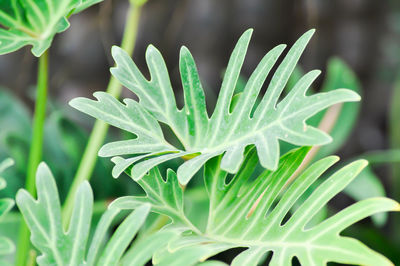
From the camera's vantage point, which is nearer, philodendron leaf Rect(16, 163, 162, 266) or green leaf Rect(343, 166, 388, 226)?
philodendron leaf Rect(16, 163, 162, 266)

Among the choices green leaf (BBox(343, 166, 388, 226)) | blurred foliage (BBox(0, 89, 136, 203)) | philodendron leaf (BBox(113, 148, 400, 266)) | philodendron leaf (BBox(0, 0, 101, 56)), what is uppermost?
philodendron leaf (BBox(0, 0, 101, 56))

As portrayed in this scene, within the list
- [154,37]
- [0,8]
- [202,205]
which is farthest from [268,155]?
[154,37]

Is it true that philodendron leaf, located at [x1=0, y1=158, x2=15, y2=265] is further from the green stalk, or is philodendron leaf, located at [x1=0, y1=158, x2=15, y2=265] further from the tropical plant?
the green stalk

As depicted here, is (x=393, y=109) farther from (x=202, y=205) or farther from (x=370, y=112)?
(x=202, y=205)

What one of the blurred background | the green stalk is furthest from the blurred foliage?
the green stalk

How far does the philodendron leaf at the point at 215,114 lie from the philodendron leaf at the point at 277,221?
4cm

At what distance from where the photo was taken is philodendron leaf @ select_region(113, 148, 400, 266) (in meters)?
0.46

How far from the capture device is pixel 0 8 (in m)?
0.70

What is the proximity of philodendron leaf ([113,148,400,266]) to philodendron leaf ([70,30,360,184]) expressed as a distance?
39 mm

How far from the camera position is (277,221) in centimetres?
54

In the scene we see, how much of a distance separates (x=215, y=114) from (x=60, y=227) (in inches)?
8.5

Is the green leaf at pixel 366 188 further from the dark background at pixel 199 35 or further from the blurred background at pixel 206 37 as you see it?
the dark background at pixel 199 35

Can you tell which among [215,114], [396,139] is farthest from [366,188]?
[396,139]

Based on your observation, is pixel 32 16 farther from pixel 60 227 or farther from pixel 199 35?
pixel 199 35
